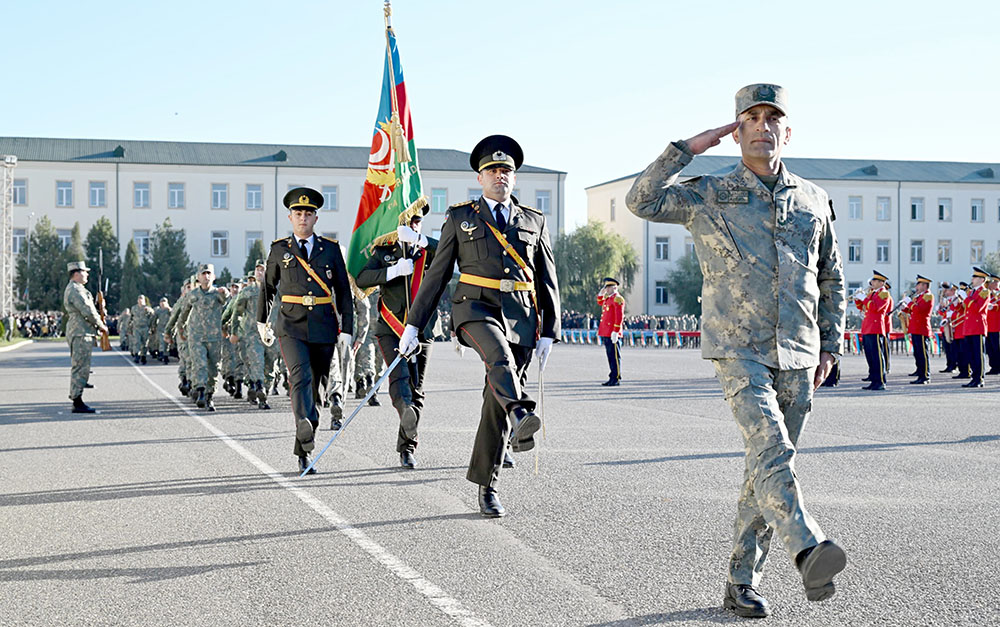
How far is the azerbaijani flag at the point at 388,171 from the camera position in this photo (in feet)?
35.6

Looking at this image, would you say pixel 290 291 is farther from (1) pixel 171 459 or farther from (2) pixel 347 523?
(2) pixel 347 523

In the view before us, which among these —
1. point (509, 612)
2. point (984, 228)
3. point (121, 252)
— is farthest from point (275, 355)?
point (984, 228)

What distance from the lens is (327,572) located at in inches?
210

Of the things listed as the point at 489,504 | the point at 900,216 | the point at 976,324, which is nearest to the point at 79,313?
the point at 489,504

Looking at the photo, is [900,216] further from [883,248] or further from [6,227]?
[6,227]

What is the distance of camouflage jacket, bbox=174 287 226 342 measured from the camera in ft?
52.5

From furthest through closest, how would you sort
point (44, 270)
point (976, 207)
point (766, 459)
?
1. point (976, 207)
2. point (44, 270)
3. point (766, 459)

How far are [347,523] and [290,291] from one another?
3.00 meters

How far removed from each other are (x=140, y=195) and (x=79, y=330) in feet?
222

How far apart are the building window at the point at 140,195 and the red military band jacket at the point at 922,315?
215 feet

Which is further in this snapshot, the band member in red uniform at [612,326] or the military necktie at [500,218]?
the band member in red uniform at [612,326]

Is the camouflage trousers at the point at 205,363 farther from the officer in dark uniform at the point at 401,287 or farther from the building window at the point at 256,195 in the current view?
the building window at the point at 256,195

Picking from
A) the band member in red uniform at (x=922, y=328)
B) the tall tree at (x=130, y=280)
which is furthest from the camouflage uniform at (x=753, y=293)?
the tall tree at (x=130, y=280)

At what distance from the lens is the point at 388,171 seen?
443 inches
